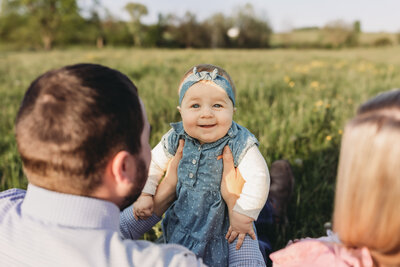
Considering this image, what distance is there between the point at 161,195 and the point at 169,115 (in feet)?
5.97

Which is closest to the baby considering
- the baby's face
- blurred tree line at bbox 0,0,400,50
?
the baby's face

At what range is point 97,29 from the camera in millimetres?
40156

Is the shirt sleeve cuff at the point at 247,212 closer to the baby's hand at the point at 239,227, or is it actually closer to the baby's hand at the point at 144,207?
the baby's hand at the point at 239,227

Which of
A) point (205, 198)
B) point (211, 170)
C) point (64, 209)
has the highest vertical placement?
point (64, 209)

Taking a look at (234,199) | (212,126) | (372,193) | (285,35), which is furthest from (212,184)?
(285,35)

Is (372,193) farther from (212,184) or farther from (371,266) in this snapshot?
(212,184)

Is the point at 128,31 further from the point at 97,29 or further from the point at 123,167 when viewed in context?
the point at 123,167

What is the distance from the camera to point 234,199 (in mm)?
1682

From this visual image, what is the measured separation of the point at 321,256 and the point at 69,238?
85 centimetres

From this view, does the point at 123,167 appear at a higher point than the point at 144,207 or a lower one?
higher

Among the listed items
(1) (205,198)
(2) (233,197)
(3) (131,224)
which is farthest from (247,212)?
(3) (131,224)

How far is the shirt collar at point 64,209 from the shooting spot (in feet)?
3.40

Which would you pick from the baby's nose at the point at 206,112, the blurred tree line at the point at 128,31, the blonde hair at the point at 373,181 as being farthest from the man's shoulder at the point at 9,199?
the blurred tree line at the point at 128,31

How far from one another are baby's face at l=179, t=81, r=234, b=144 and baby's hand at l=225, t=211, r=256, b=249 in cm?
41
